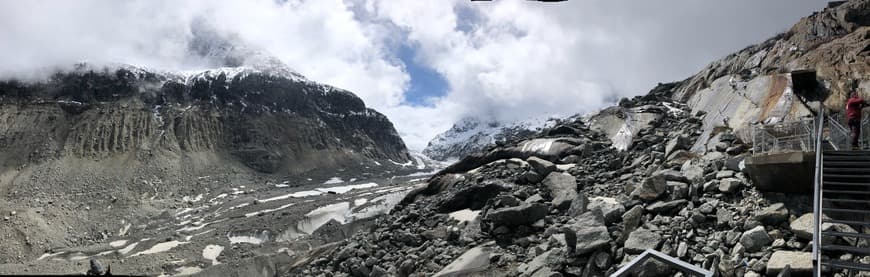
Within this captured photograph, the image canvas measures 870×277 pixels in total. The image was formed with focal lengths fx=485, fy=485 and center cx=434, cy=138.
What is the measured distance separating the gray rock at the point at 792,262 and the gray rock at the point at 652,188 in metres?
4.79

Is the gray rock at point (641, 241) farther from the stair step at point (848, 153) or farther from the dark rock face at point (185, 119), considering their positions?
the dark rock face at point (185, 119)

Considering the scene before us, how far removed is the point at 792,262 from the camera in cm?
895

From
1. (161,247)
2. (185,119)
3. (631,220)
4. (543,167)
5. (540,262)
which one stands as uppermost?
(185,119)

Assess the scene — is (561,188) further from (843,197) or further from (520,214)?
(843,197)

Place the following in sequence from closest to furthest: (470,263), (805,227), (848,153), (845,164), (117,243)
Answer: (805,227), (845,164), (848,153), (470,263), (117,243)

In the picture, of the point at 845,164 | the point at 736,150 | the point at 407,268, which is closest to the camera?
the point at 845,164

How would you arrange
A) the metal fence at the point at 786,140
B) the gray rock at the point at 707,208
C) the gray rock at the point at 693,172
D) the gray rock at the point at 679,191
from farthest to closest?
the gray rock at the point at 693,172 < the gray rock at the point at 679,191 < the gray rock at the point at 707,208 < the metal fence at the point at 786,140

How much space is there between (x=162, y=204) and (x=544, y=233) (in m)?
98.9

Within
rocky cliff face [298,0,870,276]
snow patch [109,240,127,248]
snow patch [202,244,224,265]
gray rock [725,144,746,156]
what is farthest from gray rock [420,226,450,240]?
snow patch [109,240,127,248]

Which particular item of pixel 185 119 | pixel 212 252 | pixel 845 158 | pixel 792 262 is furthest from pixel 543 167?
pixel 185 119

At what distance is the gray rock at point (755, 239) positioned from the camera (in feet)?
32.8

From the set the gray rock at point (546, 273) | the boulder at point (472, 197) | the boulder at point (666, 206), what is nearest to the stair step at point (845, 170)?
the boulder at point (666, 206)

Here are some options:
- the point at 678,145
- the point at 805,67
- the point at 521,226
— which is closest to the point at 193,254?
the point at 521,226

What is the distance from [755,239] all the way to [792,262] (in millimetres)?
1120
